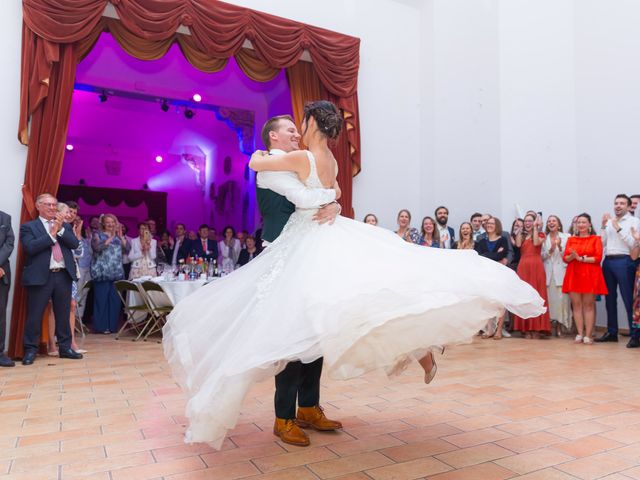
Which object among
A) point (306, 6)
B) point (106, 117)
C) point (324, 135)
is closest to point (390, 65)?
point (306, 6)

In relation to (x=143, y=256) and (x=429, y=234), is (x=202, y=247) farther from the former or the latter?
(x=429, y=234)

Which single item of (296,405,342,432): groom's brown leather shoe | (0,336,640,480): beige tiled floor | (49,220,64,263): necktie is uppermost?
(49,220,64,263): necktie

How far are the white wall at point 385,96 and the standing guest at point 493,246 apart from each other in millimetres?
1240

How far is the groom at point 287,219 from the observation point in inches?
91.7

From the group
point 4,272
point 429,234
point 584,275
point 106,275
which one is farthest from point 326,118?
point 106,275

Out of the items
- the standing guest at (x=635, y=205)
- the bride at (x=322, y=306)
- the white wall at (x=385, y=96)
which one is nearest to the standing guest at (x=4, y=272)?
the bride at (x=322, y=306)

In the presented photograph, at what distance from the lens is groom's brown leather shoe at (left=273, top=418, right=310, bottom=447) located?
91.5 inches

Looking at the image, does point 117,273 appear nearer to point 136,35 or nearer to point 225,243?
point 225,243

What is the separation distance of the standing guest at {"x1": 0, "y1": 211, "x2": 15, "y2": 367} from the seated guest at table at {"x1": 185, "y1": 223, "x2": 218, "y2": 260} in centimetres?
389

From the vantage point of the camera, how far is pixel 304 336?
74.2 inches

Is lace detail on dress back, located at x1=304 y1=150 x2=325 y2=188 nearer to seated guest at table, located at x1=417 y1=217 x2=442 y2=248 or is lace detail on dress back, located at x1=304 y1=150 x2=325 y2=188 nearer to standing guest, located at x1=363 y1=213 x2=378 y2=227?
standing guest, located at x1=363 y1=213 x2=378 y2=227

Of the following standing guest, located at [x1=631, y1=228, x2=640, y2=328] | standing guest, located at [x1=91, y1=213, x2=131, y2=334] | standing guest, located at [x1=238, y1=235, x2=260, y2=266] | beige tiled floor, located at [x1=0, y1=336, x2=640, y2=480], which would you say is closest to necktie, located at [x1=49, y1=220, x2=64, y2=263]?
beige tiled floor, located at [x1=0, y1=336, x2=640, y2=480]

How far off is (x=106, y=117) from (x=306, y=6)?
246 inches

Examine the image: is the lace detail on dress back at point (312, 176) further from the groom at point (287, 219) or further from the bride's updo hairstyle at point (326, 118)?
the bride's updo hairstyle at point (326, 118)
